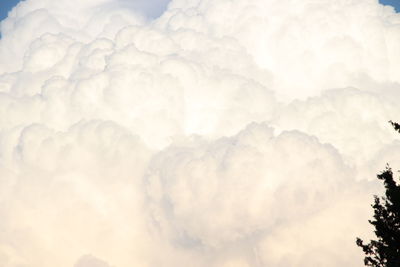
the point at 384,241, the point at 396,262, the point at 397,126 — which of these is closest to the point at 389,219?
the point at 384,241

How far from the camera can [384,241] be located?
128 feet

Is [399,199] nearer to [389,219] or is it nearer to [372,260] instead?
[389,219]

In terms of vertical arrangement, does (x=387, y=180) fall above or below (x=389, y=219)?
above

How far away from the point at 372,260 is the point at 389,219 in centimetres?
366

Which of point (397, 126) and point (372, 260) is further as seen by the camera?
point (372, 260)

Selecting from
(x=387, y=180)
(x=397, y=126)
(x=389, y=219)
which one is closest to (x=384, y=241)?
(x=389, y=219)

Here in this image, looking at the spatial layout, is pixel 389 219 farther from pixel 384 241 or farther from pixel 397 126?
pixel 397 126

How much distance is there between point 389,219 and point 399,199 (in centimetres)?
193

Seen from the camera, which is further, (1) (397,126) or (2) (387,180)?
(2) (387,180)

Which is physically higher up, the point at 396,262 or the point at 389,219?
the point at 389,219

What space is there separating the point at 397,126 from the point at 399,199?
309 inches

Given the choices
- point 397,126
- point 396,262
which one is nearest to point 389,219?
point 396,262

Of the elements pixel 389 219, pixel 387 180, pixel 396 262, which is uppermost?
pixel 387 180

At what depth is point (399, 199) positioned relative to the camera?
3822cm
